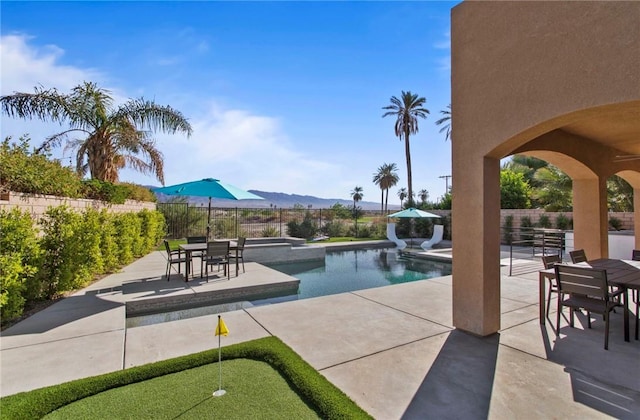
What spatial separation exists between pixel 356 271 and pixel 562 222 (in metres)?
10.7

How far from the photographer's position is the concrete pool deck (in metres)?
2.59

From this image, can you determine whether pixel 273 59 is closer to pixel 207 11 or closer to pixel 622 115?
pixel 207 11

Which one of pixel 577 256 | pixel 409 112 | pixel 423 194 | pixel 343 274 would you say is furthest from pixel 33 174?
pixel 423 194

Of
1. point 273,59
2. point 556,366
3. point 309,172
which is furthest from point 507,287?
point 309,172

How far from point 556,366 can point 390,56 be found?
28.3 ft

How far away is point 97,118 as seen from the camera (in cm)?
928

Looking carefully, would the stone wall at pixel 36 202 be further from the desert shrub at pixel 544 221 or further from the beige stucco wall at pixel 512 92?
the desert shrub at pixel 544 221

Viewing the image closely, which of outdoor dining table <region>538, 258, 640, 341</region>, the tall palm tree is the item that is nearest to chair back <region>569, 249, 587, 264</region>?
outdoor dining table <region>538, 258, 640, 341</region>

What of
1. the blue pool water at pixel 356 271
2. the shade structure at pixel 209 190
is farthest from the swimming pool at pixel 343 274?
the shade structure at pixel 209 190

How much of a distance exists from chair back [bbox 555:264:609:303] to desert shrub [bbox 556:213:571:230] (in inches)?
494

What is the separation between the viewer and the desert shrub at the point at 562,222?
1375 centimetres

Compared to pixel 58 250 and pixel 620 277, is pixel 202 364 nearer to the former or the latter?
pixel 58 250

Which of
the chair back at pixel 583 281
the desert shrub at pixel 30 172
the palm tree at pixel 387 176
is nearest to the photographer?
the chair back at pixel 583 281

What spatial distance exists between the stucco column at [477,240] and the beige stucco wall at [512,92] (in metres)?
0.01
